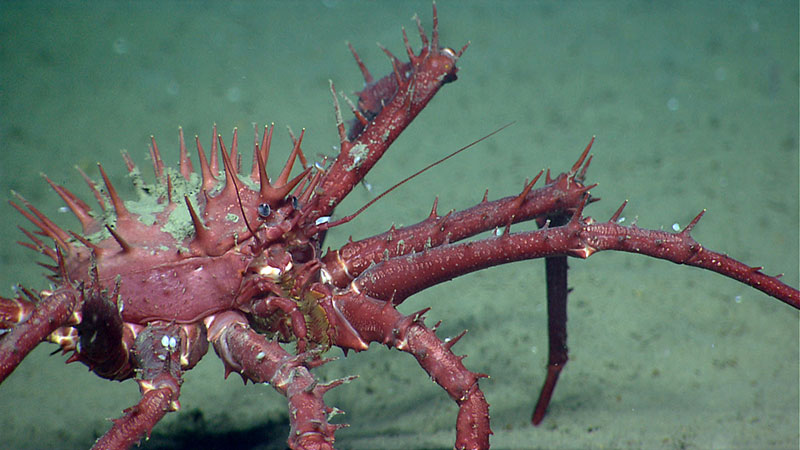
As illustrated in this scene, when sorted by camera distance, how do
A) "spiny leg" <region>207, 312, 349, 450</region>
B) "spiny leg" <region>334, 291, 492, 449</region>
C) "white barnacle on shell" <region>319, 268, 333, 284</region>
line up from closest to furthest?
"spiny leg" <region>207, 312, 349, 450</region>
"spiny leg" <region>334, 291, 492, 449</region>
"white barnacle on shell" <region>319, 268, 333, 284</region>

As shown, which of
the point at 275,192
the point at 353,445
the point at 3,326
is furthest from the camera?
the point at 353,445

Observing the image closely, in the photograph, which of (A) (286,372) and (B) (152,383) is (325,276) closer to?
(A) (286,372)

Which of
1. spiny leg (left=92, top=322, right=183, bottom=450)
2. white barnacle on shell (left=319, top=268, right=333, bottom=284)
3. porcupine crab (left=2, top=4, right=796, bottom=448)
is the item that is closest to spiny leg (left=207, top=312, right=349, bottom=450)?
porcupine crab (left=2, top=4, right=796, bottom=448)

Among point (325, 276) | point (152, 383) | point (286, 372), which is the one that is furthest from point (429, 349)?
point (152, 383)

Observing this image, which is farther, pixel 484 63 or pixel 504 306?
pixel 484 63

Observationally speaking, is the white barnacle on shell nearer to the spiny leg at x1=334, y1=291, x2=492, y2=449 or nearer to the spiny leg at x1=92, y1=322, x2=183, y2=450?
the spiny leg at x1=334, y1=291, x2=492, y2=449

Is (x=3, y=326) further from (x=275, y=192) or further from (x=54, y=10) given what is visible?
(x=54, y=10)

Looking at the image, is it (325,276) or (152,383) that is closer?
(152,383)

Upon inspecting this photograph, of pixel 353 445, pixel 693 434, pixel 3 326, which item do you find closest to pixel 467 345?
pixel 353 445
